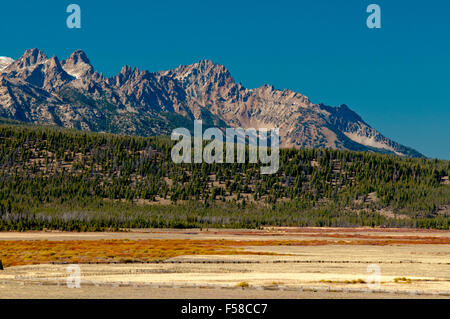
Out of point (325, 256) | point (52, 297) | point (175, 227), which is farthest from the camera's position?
point (175, 227)

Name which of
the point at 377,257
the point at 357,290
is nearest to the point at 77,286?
the point at 357,290

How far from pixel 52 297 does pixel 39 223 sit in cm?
14104

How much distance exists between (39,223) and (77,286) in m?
136

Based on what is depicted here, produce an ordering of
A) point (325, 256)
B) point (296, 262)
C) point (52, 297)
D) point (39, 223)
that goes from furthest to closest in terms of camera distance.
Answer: point (39, 223)
point (325, 256)
point (296, 262)
point (52, 297)

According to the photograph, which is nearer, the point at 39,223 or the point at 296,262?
the point at 296,262

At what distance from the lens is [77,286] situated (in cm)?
4719

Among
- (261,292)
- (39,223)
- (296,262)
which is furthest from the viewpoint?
(39,223)

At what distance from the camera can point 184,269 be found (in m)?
62.0
